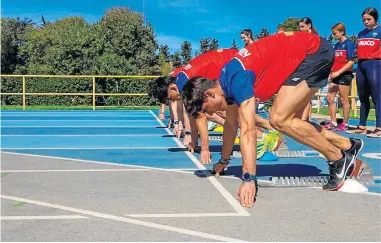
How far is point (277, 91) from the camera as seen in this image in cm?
483

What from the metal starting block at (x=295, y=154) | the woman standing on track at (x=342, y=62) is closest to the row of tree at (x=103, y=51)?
the woman standing on track at (x=342, y=62)

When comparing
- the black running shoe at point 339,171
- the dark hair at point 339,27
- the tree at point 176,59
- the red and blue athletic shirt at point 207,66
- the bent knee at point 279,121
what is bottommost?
the black running shoe at point 339,171

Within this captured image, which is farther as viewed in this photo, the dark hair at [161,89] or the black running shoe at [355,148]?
the dark hair at [161,89]

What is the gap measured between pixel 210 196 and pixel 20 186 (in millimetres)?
1865

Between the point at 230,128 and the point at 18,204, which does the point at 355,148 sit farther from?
the point at 18,204

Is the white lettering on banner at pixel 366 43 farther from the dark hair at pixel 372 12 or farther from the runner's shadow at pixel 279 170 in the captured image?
the runner's shadow at pixel 279 170

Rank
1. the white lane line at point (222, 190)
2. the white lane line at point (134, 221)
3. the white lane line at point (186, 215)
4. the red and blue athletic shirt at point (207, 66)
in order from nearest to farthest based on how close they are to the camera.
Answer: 1. the white lane line at point (134, 221)
2. the white lane line at point (186, 215)
3. the white lane line at point (222, 190)
4. the red and blue athletic shirt at point (207, 66)

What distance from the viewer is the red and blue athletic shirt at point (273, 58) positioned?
4.43 meters

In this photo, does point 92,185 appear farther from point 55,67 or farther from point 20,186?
point 55,67

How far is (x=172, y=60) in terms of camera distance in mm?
51688

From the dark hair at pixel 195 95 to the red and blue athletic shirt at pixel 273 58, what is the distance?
14 centimetres

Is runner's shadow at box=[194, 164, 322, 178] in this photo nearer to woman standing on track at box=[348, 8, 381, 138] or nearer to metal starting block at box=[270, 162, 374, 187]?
metal starting block at box=[270, 162, 374, 187]

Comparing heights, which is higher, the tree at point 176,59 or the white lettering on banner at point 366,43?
the tree at point 176,59

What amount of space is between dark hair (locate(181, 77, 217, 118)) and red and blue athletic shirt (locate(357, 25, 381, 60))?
19.6 feet
